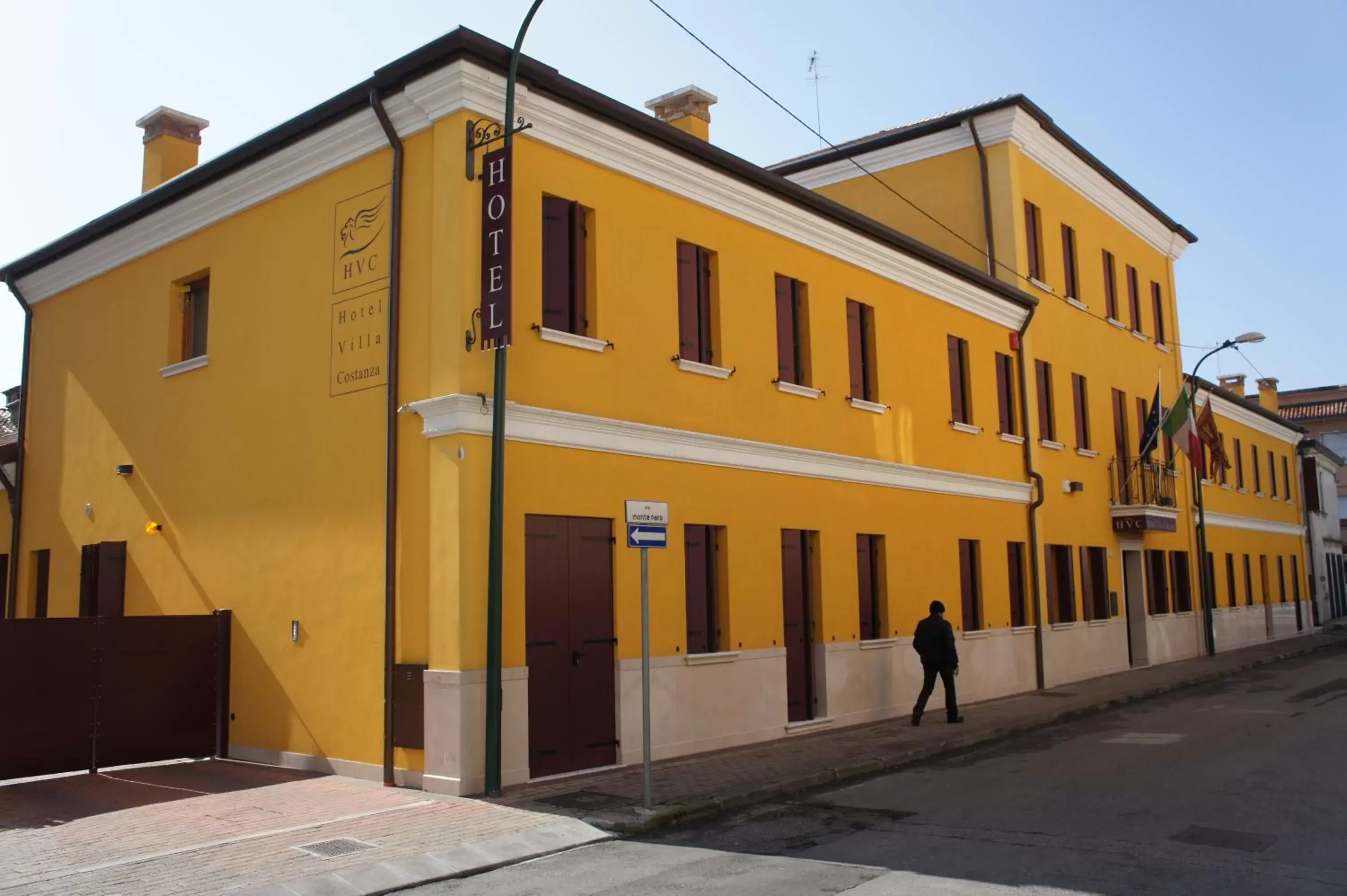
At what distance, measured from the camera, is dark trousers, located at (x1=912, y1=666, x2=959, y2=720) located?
15281mm

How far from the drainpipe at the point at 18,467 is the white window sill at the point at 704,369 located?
11.2m

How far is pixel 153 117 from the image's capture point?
16609 millimetres

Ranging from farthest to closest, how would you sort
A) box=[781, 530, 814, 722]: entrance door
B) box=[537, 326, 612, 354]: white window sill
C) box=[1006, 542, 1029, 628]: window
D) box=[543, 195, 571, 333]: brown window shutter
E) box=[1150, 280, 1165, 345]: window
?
1. box=[1150, 280, 1165, 345]: window
2. box=[1006, 542, 1029, 628]: window
3. box=[781, 530, 814, 722]: entrance door
4. box=[543, 195, 571, 333]: brown window shutter
5. box=[537, 326, 612, 354]: white window sill

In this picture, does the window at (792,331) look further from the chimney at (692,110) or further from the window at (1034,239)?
the window at (1034,239)

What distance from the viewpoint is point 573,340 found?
11.8 meters

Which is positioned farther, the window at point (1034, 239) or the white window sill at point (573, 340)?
the window at point (1034, 239)

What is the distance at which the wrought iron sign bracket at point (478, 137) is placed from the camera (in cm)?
1103

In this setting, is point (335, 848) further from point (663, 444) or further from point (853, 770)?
point (663, 444)

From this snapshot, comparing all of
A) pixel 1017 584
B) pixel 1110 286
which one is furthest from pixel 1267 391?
pixel 1017 584

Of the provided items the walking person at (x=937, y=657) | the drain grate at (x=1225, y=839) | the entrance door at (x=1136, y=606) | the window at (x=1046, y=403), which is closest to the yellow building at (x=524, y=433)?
the walking person at (x=937, y=657)

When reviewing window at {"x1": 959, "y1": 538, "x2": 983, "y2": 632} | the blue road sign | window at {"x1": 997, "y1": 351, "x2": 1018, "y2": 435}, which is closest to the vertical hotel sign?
the blue road sign

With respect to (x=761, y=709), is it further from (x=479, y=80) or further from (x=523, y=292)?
(x=479, y=80)

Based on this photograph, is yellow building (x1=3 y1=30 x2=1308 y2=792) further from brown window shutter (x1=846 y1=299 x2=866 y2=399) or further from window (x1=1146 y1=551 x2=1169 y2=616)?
window (x1=1146 y1=551 x2=1169 y2=616)

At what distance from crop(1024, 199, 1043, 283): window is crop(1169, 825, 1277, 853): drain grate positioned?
15.6 m
